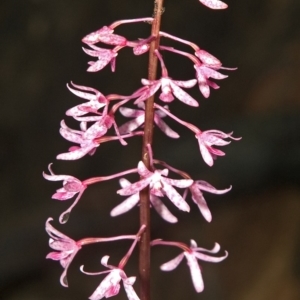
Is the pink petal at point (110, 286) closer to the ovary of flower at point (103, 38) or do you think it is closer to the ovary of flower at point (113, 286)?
the ovary of flower at point (113, 286)

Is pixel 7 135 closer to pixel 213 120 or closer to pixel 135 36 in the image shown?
pixel 135 36

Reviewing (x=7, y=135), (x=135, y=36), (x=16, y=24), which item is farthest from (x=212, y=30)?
(x=7, y=135)

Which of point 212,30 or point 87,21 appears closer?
point 87,21

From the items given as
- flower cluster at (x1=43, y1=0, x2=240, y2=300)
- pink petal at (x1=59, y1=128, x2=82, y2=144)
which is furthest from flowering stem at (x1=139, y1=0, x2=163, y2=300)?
pink petal at (x1=59, y1=128, x2=82, y2=144)

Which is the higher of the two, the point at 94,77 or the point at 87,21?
the point at 87,21

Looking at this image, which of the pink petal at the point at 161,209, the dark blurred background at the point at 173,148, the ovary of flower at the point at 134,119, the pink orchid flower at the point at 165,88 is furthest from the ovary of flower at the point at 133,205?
the dark blurred background at the point at 173,148

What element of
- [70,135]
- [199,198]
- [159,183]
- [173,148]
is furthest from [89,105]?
[173,148]

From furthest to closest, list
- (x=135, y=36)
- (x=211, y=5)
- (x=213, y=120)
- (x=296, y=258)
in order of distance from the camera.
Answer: (x=296, y=258) → (x=213, y=120) → (x=135, y=36) → (x=211, y=5)

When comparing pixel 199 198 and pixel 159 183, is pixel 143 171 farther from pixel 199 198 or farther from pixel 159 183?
pixel 199 198
